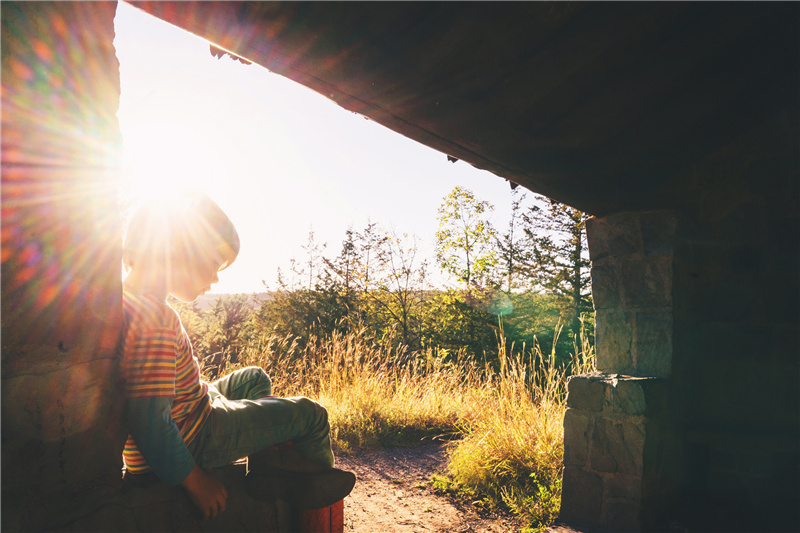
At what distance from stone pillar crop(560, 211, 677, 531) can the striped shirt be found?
1.96 metres

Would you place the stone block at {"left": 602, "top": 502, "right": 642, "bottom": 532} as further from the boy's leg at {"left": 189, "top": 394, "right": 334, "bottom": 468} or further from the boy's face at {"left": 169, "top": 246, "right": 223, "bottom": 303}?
the boy's face at {"left": 169, "top": 246, "right": 223, "bottom": 303}

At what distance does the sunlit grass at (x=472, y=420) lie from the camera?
3.06 meters

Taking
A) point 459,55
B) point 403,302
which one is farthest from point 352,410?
point 403,302

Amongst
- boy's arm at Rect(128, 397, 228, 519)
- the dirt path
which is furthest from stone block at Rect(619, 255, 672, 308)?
boy's arm at Rect(128, 397, 228, 519)

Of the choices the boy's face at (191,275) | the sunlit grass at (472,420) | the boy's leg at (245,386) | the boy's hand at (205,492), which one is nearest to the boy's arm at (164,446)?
the boy's hand at (205,492)

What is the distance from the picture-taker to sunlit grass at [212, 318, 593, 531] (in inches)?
121

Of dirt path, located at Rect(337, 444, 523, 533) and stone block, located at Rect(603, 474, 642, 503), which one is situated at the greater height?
stone block, located at Rect(603, 474, 642, 503)

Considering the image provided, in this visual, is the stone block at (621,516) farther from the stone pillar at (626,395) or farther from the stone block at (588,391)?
the stone block at (588,391)

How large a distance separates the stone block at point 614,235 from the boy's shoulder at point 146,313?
2285mm

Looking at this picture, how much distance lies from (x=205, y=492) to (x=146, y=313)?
48cm

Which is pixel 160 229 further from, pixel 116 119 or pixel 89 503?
pixel 89 503

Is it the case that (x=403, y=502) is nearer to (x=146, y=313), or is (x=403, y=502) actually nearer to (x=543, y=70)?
(x=146, y=313)

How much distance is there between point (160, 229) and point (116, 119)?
12.5 inches

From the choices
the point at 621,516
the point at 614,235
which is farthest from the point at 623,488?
the point at 614,235
